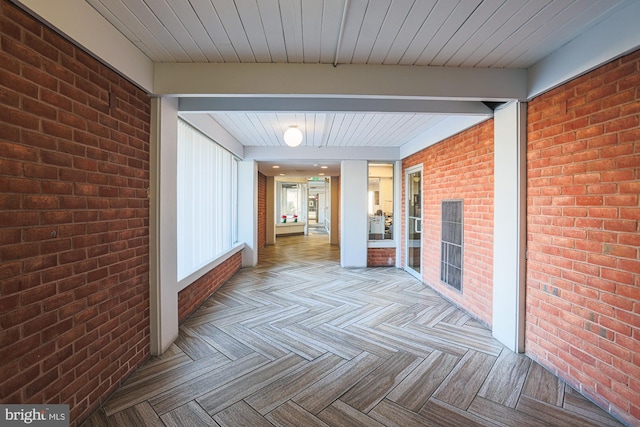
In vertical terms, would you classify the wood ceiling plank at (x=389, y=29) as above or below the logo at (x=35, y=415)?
above

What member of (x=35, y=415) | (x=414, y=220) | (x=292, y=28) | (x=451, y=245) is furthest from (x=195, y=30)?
(x=414, y=220)

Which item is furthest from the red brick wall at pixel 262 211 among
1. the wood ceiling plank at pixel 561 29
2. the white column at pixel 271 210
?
the wood ceiling plank at pixel 561 29

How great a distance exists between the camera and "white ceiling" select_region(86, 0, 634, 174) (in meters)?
1.55

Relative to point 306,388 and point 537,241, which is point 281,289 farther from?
point 537,241

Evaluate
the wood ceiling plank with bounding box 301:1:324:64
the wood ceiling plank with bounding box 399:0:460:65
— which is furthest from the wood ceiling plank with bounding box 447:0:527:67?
the wood ceiling plank with bounding box 301:1:324:64

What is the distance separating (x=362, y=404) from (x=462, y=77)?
2.62 meters

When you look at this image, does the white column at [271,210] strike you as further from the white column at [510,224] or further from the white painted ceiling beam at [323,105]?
the white column at [510,224]

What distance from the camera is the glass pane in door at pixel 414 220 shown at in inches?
194

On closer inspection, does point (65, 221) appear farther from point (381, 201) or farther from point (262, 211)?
point (381, 201)

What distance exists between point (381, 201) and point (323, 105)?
5477 mm

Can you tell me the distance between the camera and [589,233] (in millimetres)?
1828

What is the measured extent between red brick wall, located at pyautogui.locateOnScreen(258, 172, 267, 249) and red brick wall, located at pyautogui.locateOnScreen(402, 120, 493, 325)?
200 inches

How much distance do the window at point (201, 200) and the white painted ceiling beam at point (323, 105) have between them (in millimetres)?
528

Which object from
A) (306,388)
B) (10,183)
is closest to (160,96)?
(10,183)
